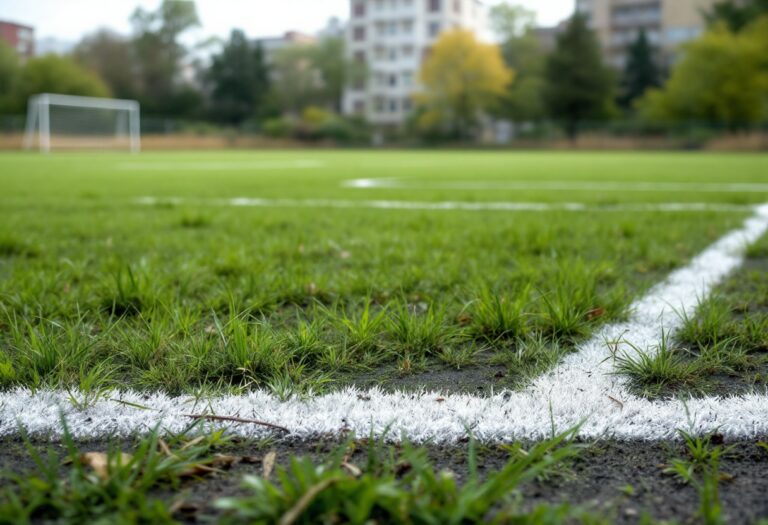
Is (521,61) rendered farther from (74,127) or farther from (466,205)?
(466,205)

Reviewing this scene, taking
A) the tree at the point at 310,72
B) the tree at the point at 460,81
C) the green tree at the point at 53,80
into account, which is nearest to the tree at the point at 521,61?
the tree at the point at 460,81

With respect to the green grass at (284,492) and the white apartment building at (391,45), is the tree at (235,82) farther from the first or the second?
the green grass at (284,492)

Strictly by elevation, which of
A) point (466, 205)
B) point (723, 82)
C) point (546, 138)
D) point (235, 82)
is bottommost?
point (466, 205)

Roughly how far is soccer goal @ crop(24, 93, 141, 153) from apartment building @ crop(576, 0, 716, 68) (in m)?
53.0

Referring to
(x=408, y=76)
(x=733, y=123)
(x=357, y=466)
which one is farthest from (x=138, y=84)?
(x=357, y=466)

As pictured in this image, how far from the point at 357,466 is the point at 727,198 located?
20.4ft

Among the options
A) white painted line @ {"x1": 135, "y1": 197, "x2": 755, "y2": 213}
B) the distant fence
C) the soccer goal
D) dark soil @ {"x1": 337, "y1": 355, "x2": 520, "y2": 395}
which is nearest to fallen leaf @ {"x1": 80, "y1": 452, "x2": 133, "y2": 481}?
dark soil @ {"x1": 337, "y1": 355, "x2": 520, "y2": 395}

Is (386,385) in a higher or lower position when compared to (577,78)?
lower

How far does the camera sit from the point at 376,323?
1.95 meters

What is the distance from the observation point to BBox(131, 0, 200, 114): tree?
203ft

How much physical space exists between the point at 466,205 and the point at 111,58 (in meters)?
64.3

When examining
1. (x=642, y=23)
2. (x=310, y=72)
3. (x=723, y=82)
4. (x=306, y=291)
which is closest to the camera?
(x=306, y=291)

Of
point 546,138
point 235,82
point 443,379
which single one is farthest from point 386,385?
point 235,82

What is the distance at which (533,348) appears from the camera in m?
1.86
